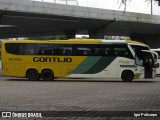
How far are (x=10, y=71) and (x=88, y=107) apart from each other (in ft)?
63.7

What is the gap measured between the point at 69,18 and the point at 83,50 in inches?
886

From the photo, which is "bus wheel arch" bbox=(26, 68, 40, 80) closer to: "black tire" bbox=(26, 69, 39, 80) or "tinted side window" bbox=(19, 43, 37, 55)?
"black tire" bbox=(26, 69, 39, 80)

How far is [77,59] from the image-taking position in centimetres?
3097

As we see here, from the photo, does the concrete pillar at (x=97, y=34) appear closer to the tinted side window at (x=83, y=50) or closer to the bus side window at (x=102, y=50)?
the tinted side window at (x=83, y=50)

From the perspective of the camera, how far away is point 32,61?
103ft

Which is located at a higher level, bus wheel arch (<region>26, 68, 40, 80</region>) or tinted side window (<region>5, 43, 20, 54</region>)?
tinted side window (<region>5, 43, 20, 54</region>)

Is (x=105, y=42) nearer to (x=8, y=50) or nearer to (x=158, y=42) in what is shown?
(x=8, y=50)

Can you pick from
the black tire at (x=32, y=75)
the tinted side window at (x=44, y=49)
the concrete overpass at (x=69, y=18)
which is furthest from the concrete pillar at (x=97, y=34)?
the black tire at (x=32, y=75)

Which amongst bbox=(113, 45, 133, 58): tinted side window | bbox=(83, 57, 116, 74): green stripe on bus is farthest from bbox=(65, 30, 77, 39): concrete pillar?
bbox=(113, 45, 133, 58): tinted side window

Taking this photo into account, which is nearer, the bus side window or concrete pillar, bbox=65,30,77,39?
the bus side window

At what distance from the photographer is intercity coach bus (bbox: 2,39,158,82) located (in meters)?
30.7

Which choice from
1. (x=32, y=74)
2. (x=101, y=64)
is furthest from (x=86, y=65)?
(x=32, y=74)

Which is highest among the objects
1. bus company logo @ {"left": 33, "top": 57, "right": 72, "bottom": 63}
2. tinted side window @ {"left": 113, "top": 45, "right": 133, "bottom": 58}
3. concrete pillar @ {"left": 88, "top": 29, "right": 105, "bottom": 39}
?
concrete pillar @ {"left": 88, "top": 29, "right": 105, "bottom": 39}

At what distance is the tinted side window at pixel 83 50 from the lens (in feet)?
102
